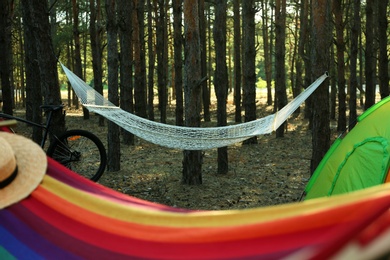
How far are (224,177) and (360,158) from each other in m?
3.29

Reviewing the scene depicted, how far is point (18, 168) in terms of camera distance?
228 centimetres

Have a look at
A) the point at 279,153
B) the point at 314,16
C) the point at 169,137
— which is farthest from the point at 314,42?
the point at 279,153

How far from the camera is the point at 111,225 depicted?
1862mm

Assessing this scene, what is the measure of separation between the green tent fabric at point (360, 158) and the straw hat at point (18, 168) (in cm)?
266

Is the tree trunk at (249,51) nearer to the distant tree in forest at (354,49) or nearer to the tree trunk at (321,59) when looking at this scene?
the distant tree in forest at (354,49)

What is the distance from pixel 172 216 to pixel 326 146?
417cm

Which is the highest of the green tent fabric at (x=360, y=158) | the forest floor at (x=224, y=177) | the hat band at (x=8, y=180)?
the hat band at (x=8, y=180)

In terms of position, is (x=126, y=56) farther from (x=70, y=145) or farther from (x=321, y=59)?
(x=70, y=145)

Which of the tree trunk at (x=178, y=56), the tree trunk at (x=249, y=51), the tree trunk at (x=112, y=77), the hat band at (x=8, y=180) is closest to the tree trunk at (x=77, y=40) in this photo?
the tree trunk at (x=178, y=56)

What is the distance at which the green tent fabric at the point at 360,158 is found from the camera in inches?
144

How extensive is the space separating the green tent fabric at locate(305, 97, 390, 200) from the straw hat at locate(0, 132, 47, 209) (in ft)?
8.74

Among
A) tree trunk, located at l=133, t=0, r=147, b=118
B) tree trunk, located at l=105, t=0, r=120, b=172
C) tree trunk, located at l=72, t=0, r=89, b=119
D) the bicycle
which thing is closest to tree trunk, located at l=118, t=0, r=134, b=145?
tree trunk, located at l=105, t=0, r=120, b=172

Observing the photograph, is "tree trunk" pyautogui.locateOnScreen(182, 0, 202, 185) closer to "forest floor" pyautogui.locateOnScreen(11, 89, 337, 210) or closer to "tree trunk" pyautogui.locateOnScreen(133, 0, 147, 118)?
"forest floor" pyautogui.locateOnScreen(11, 89, 337, 210)

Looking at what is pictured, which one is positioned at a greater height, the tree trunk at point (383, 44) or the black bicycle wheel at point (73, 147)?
the tree trunk at point (383, 44)
